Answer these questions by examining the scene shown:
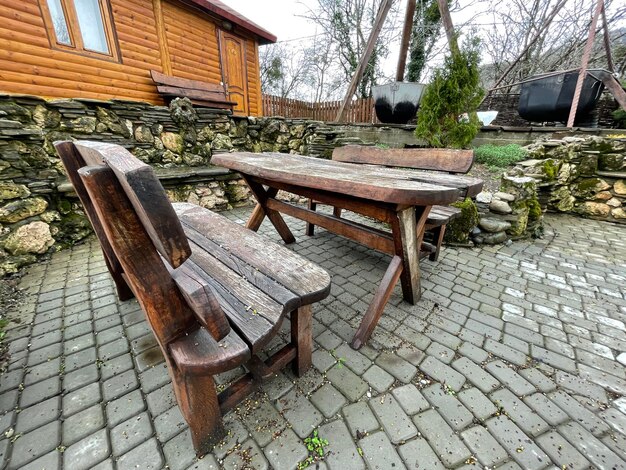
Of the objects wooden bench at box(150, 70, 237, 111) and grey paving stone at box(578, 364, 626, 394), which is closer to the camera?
grey paving stone at box(578, 364, 626, 394)

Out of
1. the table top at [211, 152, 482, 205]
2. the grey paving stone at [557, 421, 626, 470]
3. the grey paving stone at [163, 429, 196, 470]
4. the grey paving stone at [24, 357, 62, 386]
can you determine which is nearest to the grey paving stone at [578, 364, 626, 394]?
the grey paving stone at [557, 421, 626, 470]

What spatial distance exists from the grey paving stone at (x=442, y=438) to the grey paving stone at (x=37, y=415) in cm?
169

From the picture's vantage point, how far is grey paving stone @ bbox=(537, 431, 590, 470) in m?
1.04

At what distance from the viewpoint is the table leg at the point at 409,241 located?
5.32 ft

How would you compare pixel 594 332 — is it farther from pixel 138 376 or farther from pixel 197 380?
pixel 138 376

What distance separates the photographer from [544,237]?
3.35 metres

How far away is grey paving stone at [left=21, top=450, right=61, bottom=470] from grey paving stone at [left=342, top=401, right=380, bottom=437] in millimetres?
1179

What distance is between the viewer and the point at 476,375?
56.6 inches

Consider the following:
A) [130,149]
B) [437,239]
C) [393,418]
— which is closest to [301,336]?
[393,418]

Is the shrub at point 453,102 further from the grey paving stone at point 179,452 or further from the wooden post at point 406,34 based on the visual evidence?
the grey paving stone at point 179,452

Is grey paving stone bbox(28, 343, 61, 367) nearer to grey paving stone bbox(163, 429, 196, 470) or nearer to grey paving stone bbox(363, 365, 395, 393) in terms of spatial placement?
grey paving stone bbox(163, 429, 196, 470)

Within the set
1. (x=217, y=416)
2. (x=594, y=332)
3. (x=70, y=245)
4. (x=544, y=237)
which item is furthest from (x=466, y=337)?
(x=70, y=245)

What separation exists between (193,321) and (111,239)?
0.37 metres

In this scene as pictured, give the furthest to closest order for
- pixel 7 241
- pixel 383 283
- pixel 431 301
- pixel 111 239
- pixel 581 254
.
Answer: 1. pixel 581 254
2. pixel 7 241
3. pixel 431 301
4. pixel 383 283
5. pixel 111 239
